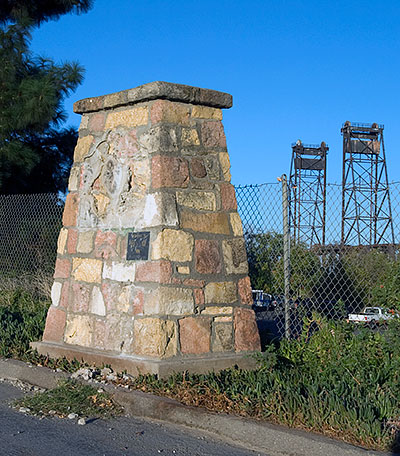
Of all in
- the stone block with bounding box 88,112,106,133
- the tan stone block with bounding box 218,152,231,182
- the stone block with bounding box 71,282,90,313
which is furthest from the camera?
the stone block with bounding box 88,112,106,133

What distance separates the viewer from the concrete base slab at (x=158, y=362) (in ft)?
17.7

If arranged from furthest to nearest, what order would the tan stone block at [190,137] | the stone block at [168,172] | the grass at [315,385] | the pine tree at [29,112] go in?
the pine tree at [29,112] → the tan stone block at [190,137] → the stone block at [168,172] → the grass at [315,385]

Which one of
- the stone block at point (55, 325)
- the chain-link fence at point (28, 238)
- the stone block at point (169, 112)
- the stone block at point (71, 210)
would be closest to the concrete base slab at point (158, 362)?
the stone block at point (55, 325)

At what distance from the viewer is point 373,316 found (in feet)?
21.1

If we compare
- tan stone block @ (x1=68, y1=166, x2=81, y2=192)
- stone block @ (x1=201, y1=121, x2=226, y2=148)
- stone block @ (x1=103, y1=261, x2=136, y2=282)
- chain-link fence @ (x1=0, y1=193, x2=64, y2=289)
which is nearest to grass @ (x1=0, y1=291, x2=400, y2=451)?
stone block @ (x1=103, y1=261, x2=136, y2=282)

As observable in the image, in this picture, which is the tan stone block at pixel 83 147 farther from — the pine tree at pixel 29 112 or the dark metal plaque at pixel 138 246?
the pine tree at pixel 29 112

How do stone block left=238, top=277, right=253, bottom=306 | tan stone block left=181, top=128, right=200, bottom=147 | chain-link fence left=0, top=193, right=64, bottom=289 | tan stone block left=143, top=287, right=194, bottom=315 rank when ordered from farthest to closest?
chain-link fence left=0, top=193, right=64, bottom=289, stone block left=238, top=277, right=253, bottom=306, tan stone block left=181, top=128, right=200, bottom=147, tan stone block left=143, top=287, right=194, bottom=315

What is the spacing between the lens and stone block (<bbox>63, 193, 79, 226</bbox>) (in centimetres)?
662

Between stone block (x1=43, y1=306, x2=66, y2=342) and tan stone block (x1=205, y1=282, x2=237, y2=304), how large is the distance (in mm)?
1634

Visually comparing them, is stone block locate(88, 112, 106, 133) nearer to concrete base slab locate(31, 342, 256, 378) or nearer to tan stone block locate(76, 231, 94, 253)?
tan stone block locate(76, 231, 94, 253)

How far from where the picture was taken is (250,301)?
20.1 ft

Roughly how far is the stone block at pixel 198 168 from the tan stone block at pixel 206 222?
374 mm

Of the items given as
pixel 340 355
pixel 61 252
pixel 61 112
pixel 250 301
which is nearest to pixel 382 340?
pixel 340 355

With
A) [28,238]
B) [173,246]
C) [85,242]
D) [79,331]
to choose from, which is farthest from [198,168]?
[28,238]
